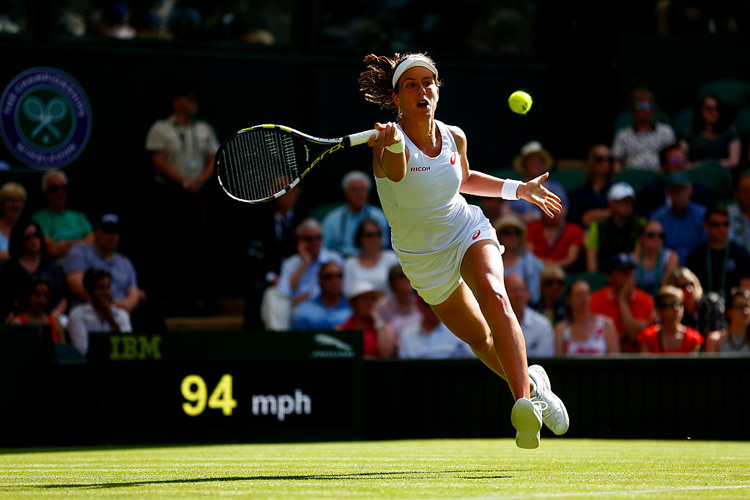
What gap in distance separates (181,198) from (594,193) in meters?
3.94

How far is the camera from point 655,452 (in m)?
7.39

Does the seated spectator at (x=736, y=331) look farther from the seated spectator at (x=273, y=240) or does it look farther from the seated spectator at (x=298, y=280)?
the seated spectator at (x=273, y=240)

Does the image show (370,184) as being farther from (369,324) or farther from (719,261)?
(719,261)

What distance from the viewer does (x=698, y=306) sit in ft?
32.9

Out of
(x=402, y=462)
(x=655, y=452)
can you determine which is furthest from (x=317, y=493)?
(x=655, y=452)

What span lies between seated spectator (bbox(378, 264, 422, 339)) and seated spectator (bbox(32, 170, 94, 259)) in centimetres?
260

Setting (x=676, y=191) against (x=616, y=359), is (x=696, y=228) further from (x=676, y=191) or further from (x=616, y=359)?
(x=616, y=359)

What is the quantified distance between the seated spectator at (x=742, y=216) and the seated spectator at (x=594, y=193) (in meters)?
1.17

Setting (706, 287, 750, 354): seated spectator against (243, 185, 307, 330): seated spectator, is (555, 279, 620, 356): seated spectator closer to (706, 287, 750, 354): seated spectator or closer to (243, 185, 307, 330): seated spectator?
(706, 287, 750, 354): seated spectator

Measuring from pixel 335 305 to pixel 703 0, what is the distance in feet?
22.0

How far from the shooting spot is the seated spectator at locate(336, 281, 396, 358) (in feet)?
32.8

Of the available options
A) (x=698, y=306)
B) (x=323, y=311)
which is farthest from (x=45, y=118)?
(x=698, y=306)

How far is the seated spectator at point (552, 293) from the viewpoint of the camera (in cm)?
1044

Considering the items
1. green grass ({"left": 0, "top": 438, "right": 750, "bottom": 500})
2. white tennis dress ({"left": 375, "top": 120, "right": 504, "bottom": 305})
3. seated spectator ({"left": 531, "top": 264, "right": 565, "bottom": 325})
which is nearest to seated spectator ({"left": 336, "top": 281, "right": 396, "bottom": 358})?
seated spectator ({"left": 531, "top": 264, "right": 565, "bottom": 325})
